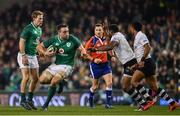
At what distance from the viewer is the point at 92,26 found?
32.3 m

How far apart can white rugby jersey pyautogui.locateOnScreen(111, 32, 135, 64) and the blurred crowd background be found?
21.7 ft

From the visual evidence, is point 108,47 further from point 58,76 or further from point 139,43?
point 58,76

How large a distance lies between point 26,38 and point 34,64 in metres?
0.73

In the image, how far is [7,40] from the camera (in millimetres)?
33125

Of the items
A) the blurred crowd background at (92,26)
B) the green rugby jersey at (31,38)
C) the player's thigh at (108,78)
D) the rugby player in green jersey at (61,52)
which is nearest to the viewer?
the rugby player in green jersey at (61,52)

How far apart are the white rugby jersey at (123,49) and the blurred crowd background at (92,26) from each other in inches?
261

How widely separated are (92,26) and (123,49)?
13.1m

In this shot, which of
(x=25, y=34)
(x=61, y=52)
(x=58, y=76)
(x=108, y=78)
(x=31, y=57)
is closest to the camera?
(x=58, y=76)

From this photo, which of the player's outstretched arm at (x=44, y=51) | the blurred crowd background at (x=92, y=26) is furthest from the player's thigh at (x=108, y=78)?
the blurred crowd background at (x=92, y=26)

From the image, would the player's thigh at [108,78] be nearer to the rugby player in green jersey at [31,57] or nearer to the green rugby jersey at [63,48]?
the green rugby jersey at [63,48]

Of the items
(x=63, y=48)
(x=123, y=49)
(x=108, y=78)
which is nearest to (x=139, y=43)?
(x=123, y=49)

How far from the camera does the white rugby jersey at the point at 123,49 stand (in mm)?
19172

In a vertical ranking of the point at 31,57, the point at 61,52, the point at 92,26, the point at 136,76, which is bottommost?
the point at 136,76

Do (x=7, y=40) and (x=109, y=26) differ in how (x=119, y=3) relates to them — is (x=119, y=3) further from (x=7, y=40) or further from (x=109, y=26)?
(x=109, y=26)
